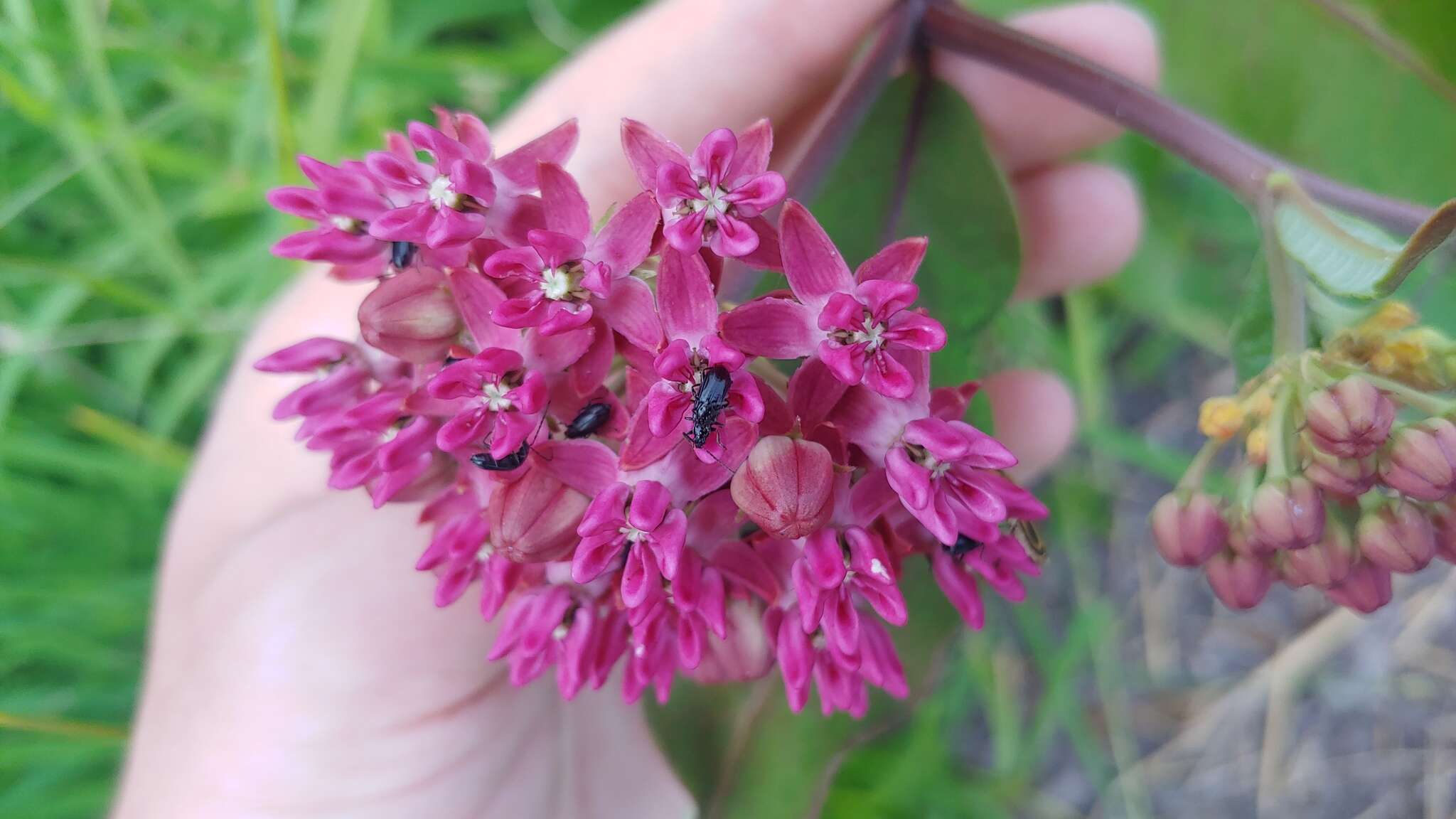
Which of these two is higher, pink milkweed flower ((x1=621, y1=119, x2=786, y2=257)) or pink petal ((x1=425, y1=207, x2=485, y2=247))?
pink petal ((x1=425, y1=207, x2=485, y2=247))

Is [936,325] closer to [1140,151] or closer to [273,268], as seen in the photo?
[1140,151]

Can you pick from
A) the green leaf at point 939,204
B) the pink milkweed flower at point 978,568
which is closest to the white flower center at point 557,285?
the pink milkweed flower at point 978,568

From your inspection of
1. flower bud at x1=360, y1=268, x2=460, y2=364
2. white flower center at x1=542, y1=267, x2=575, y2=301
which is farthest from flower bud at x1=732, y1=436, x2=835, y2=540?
flower bud at x1=360, y1=268, x2=460, y2=364

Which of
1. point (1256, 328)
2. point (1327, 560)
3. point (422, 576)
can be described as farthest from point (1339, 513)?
point (422, 576)

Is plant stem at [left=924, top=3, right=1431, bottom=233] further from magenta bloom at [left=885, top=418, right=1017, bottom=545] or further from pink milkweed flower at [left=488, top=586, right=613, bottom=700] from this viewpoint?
pink milkweed flower at [left=488, top=586, right=613, bottom=700]

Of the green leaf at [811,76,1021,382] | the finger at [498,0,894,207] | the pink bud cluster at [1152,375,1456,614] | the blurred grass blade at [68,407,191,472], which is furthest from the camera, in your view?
the blurred grass blade at [68,407,191,472]

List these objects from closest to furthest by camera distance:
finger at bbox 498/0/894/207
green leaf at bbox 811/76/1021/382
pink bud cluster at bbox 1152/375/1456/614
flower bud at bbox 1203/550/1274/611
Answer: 1. pink bud cluster at bbox 1152/375/1456/614
2. flower bud at bbox 1203/550/1274/611
3. green leaf at bbox 811/76/1021/382
4. finger at bbox 498/0/894/207

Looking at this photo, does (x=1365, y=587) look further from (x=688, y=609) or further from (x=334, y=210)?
(x=334, y=210)
